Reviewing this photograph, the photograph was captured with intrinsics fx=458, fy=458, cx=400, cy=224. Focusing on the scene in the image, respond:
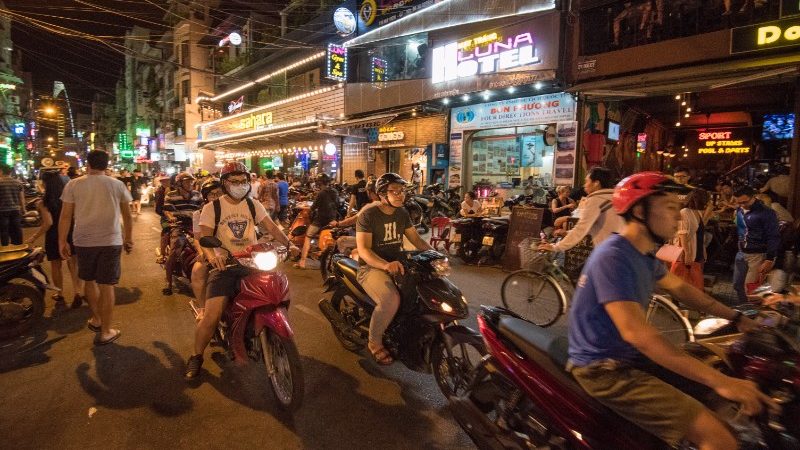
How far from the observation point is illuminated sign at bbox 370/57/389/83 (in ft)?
64.3

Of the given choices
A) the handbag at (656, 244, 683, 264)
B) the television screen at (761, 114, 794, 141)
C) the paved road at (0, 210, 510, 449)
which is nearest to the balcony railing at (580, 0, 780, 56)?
the television screen at (761, 114, 794, 141)

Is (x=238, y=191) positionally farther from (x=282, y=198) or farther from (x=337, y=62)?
(x=337, y=62)

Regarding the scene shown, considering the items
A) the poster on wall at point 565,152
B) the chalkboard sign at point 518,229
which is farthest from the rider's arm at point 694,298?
the poster on wall at point 565,152

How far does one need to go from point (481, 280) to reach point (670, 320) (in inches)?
144

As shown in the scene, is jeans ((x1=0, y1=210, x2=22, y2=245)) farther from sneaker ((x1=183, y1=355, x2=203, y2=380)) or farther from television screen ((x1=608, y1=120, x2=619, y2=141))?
television screen ((x1=608, y1=120, x2=619, y2=141))

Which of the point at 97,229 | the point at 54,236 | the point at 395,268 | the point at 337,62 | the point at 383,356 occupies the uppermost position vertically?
the point at 337,62

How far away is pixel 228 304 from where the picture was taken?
4180 mm

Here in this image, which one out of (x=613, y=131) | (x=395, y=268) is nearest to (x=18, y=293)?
(x=395, y=268)

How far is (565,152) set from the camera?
527 inches

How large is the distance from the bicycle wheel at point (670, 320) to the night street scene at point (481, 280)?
0.09 feet

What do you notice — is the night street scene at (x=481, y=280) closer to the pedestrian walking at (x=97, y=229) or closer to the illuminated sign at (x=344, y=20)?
the pedestrian walking at (x=97, y=229)

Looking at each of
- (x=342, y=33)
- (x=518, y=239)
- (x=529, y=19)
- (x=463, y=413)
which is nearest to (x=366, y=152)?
(x=342, y=33)

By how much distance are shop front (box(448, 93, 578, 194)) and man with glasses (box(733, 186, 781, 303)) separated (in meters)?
7.08

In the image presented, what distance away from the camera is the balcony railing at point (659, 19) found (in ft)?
32.1
